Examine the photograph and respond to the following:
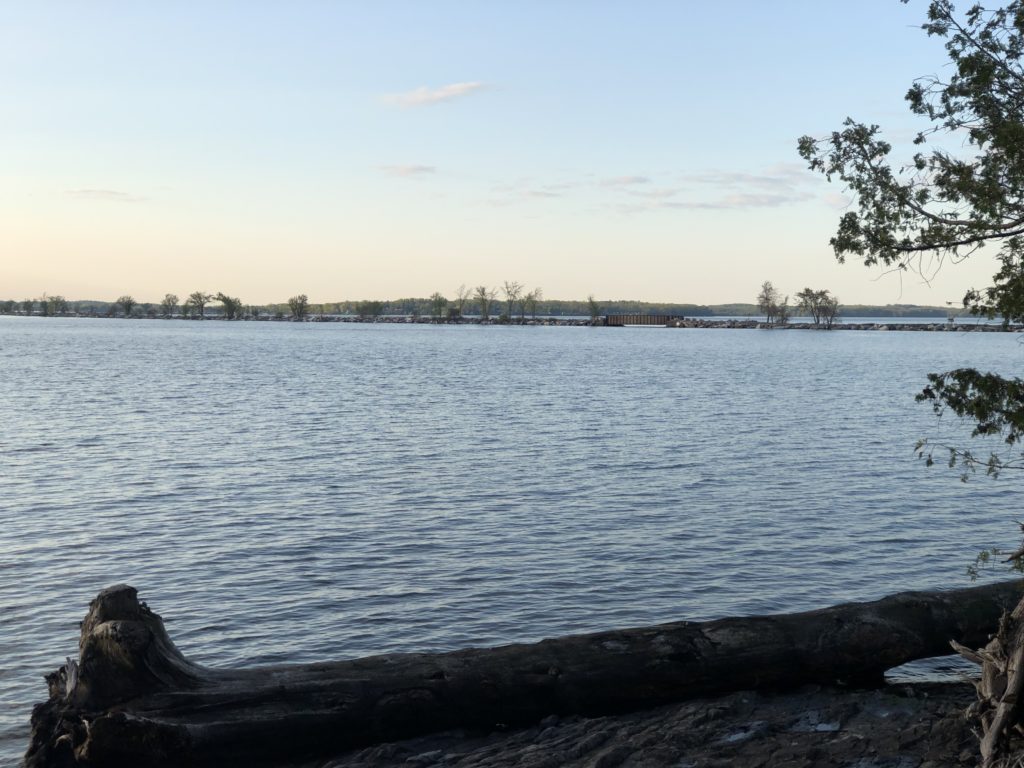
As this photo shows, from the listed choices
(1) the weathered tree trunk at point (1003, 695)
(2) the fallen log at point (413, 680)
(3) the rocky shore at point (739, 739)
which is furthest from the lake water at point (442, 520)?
(1) the weathered tree trunk at point (1003, 695)

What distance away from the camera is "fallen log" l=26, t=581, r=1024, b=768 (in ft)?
31.4

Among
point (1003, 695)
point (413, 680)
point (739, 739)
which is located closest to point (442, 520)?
point (413, 680)

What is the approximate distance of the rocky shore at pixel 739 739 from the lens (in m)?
9.05

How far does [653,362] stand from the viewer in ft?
370

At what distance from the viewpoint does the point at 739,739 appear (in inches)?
381

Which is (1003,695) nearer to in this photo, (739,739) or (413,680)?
(739,739)

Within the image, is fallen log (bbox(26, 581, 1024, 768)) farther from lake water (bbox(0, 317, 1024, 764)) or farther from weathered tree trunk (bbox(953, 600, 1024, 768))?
weathered tree trunk (bbox(953, 600, 1024, 768))

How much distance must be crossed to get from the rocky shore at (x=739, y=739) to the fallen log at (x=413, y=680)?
0.24 meters

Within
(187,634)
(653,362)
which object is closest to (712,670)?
(187,634)

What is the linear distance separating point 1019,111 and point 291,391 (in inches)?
2246

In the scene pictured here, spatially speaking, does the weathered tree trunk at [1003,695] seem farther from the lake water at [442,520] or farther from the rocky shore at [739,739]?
the lake water at [442,520]

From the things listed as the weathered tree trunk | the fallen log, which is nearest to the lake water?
the fallen log

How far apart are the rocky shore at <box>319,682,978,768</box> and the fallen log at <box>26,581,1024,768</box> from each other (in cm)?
24

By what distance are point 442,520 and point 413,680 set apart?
44.2 feet
